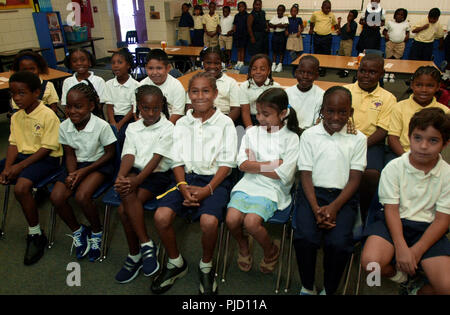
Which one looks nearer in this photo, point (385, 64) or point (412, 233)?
point (412, 233)

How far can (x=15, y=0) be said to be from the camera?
6.07 m

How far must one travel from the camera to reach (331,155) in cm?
174

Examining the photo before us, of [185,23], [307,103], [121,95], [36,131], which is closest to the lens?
[36,131]

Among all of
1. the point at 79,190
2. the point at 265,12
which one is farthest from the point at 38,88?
the point at 265,12

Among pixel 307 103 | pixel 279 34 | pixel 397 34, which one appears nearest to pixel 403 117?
pixel 307 103

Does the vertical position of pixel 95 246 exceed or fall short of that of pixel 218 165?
it falls short

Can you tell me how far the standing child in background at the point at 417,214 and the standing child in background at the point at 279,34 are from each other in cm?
615

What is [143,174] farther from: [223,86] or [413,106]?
Result: [413,106]

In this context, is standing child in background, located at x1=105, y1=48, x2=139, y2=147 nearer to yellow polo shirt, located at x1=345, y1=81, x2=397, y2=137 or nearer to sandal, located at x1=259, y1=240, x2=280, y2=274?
sandal, located at x1=259, y1=240, x2=280, y2=274

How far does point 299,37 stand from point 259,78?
17.0ft

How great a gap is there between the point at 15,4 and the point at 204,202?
21.7ft

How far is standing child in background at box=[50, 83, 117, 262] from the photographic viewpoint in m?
2.03

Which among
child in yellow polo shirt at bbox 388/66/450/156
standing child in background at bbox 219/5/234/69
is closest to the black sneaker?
child in yellow polo shirt at bbox 388/66/450/156

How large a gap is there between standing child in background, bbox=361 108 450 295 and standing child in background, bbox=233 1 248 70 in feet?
20.2
